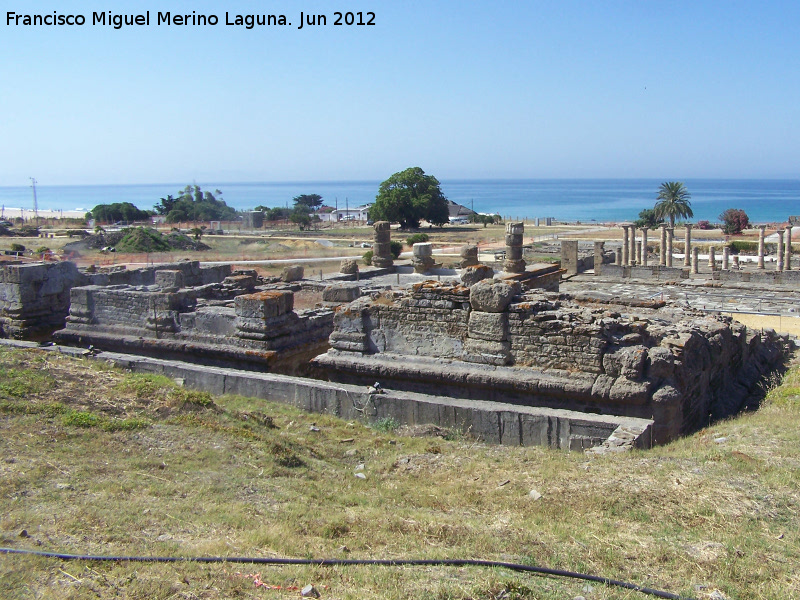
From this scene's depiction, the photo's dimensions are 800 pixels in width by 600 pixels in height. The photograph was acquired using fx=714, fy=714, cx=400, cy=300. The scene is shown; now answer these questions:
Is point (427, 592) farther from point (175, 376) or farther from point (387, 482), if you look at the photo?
point (175, 376)

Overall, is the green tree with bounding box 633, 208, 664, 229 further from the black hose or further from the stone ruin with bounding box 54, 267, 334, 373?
the black hose

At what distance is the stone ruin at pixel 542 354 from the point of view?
8.44m

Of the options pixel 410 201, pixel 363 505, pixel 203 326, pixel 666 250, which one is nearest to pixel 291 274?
pixel 203 326

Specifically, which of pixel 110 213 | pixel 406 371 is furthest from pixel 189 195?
pixel 406 371

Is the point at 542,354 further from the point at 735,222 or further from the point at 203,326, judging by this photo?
the point at 735,222

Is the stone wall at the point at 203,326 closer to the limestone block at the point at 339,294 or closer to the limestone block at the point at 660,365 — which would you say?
the limestone block at the point at 339,294

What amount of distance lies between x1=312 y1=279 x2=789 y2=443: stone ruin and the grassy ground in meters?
0.86

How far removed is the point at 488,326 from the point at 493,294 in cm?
43

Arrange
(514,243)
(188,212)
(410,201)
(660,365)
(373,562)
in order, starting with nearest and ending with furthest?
1. (373,562)
2. (660,365)
3. (514,243)
4. (410,201)
5. (188,212)

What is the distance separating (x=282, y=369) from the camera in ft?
39.2

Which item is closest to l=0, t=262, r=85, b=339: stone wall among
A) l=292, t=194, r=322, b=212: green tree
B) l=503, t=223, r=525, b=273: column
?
l=503, t=223, r=525, b=273: column

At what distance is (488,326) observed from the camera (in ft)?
30.7

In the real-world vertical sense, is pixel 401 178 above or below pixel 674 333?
above

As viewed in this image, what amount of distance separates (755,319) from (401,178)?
4798 cm
